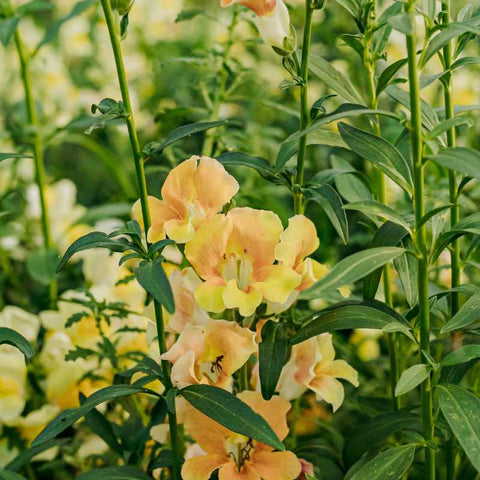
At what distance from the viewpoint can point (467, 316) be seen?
75 cm

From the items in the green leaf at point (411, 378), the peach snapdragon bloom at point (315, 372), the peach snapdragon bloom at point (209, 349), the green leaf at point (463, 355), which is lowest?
the peach snapdragon bloom at point (315, 372)

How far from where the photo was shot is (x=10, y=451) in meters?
1.17

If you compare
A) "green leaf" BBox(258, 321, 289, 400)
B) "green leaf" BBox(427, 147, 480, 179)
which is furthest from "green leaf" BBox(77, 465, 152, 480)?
"green leaf" BBox(427, 147, 480, 179)

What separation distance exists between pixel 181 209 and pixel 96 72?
1.69 metres

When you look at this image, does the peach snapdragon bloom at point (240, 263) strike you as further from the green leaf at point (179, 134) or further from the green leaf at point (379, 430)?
the green leaf at point (379, 430)

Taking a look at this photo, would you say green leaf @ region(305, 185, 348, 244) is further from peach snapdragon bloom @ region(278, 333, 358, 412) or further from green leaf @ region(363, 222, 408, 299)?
peach snapdragon bloom @ region(278, 333, 358, 412)

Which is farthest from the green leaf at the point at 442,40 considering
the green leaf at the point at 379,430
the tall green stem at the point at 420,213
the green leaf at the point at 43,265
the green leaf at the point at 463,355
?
the green leaf at the point at 43,265

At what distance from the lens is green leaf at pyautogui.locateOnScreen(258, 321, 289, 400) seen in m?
0.76

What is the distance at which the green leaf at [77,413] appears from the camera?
0.73 m

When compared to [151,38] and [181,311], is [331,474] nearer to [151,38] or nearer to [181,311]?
[181,311]

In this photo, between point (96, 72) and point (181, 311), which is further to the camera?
point (96, 72)

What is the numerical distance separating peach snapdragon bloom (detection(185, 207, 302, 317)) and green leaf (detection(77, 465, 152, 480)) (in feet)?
0.66

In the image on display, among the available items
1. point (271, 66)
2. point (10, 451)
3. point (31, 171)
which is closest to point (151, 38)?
point (271, 66)

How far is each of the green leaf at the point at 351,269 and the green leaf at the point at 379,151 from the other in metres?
0.08
